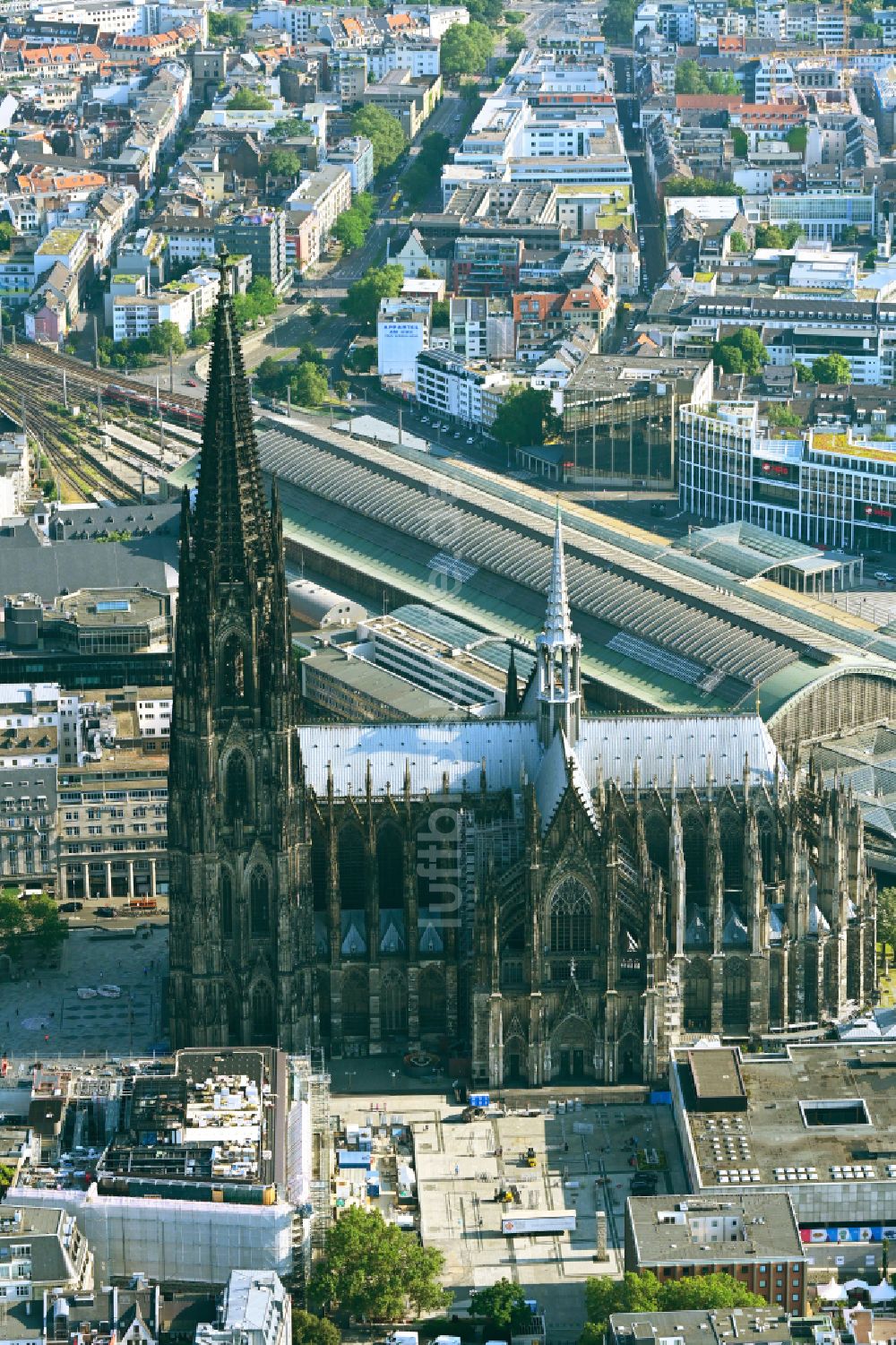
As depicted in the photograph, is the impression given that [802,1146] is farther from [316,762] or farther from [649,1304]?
[316,762]

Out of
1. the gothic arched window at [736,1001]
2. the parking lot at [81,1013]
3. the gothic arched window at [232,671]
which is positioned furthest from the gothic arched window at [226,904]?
the gothic arched window at [736,1001]

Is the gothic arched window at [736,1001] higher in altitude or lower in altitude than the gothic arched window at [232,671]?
lower

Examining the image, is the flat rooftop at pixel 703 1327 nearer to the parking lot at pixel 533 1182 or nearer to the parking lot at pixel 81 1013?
the parking lot at pixel 533 1182

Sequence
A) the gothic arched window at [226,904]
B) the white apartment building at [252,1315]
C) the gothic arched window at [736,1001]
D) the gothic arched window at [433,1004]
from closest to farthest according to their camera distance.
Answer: the white apartment building at [252,1315] < the gothic arched window at [226,904] < the gothic arched window at [736,1001] < the gothic arched window at [433,1004]

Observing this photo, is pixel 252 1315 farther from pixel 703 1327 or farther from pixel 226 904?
pixel 226 904

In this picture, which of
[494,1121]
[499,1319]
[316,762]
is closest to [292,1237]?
[499,1319]

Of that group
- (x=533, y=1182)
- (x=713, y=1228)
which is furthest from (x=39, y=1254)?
(x=713, y=1228)
